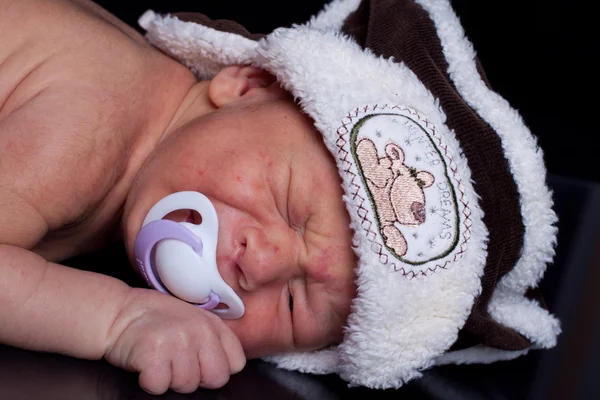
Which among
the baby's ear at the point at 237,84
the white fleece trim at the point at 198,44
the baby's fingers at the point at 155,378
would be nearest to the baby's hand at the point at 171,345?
the baby's fingers at the point at 155,378

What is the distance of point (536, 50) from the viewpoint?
2037 millimetres

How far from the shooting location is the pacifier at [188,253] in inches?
45.2

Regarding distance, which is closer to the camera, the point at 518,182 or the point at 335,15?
the point at 518,182

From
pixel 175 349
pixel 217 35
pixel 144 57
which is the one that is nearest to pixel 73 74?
pixel 144 57

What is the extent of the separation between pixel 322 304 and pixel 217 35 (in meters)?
0.54

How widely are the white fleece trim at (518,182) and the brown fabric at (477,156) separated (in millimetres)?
16

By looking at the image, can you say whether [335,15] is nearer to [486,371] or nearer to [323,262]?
[323,262]

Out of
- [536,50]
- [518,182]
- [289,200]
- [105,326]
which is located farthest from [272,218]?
[536,50]

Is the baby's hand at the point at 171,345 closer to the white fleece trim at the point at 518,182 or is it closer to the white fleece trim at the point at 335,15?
the white fleece trim at the point at 518,182

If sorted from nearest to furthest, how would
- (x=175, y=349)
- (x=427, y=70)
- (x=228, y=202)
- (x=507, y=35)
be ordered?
(x=175, y=349) → (x=228, y=202) → (x=427, y=70) → (x=507, y=35)

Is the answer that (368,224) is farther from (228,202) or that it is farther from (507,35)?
(507,35)

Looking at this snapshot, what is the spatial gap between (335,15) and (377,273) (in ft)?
1.99

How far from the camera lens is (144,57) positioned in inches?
55.1

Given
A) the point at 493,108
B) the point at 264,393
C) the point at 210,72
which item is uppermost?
the point at 493,108
